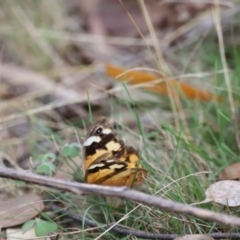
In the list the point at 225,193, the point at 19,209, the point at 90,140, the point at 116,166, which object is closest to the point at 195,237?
the point at 225,193

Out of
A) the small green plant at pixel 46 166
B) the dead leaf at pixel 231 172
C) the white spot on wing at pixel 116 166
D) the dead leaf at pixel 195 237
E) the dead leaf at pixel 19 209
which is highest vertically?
the white spot on wing at pixel 116 166

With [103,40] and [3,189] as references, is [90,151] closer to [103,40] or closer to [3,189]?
[3,189]

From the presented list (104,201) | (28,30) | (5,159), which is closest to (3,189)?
(5,159)

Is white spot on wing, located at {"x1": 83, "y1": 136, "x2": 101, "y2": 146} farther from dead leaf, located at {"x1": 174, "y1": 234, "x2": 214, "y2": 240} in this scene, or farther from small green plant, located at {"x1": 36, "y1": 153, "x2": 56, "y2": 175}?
dead leaf, located at {"x1": 174, "y1": 234, "x2": 214, "y2": 240}

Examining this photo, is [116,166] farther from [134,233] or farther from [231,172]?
[231,172]

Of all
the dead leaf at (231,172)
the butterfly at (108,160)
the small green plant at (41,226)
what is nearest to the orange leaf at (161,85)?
the dead leaf at (231,172)

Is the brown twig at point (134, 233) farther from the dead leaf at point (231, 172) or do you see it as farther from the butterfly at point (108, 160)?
the dead leaf at point (231, 172)
